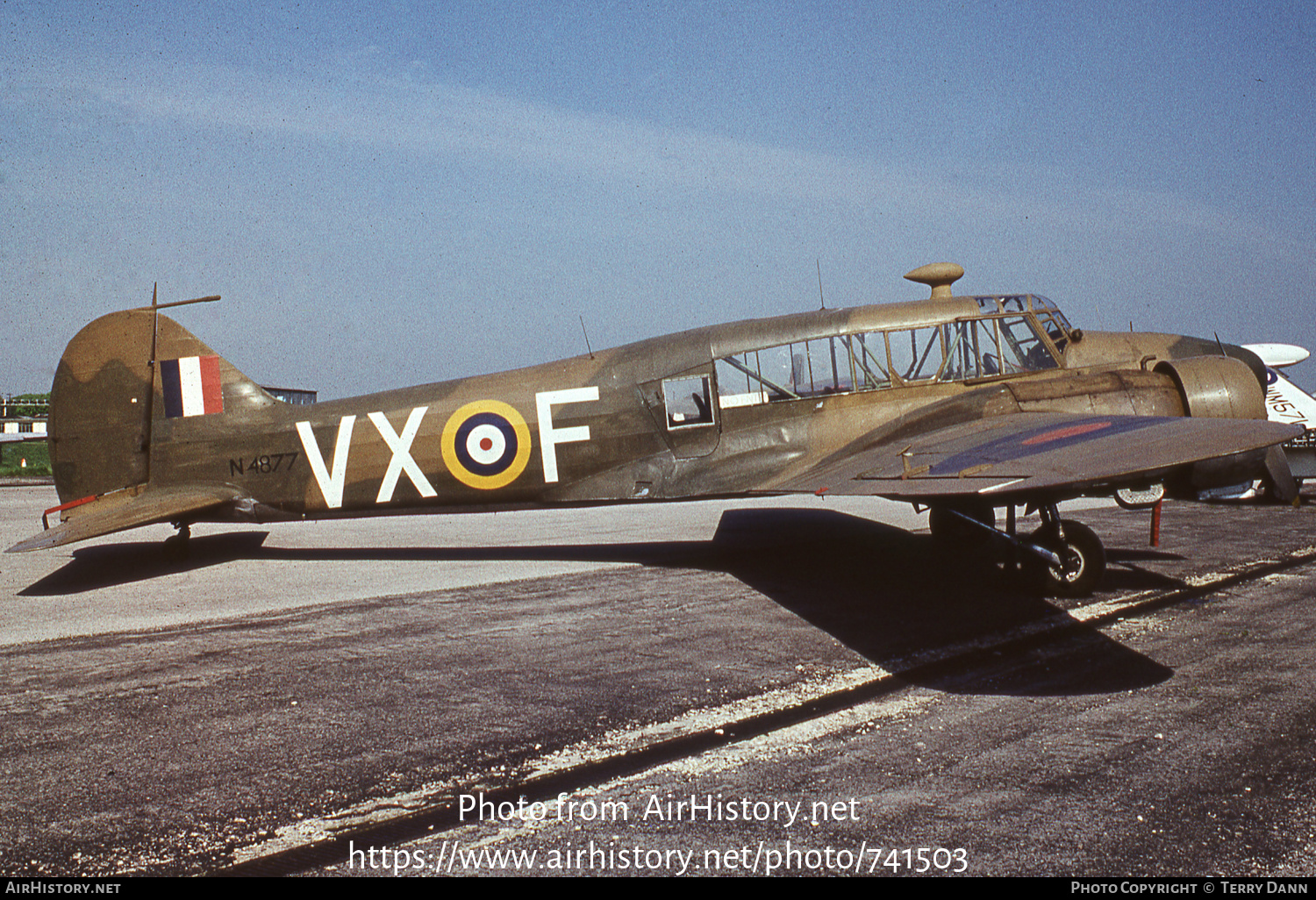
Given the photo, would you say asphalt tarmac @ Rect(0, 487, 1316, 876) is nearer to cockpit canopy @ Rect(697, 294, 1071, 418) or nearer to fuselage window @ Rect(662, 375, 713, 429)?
fuselage window @ Rect(662, 375, 713, 429)

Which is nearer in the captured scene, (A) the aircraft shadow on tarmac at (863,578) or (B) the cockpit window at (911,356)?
(A) the aircraft shadow on tarmac at (863,578)

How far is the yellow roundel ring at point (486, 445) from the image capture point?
34.1 ft

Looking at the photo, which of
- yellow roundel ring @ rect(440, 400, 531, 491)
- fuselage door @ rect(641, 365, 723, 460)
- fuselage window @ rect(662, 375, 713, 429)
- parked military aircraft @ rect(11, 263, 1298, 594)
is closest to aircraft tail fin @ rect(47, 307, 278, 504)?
parked military aircraft @ rect(11, 263, 1298, 594)

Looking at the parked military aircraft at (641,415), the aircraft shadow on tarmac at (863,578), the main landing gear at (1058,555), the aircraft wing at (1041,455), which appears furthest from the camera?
the parked military aircraft at (641,415)

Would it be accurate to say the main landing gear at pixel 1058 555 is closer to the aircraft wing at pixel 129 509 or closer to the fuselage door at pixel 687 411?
the fuselage door at pixel 687 411

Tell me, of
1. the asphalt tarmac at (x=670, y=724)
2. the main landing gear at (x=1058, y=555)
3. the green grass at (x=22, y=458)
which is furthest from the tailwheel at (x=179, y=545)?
the green grass at (x=22, y=458)

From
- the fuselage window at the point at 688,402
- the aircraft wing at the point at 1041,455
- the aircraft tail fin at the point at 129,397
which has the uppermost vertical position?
the aircraft tail fin at the point at 129,397

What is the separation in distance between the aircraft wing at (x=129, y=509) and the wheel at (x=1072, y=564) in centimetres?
989

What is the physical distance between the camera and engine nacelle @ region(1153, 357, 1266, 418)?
8.22 meters

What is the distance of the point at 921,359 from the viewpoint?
9.97 m

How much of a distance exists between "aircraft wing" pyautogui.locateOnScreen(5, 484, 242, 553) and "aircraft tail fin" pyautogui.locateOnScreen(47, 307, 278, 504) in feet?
1.16

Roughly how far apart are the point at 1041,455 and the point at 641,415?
16.9 ft

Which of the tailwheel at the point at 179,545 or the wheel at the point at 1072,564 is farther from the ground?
the tailwheel at the point at 179,545
